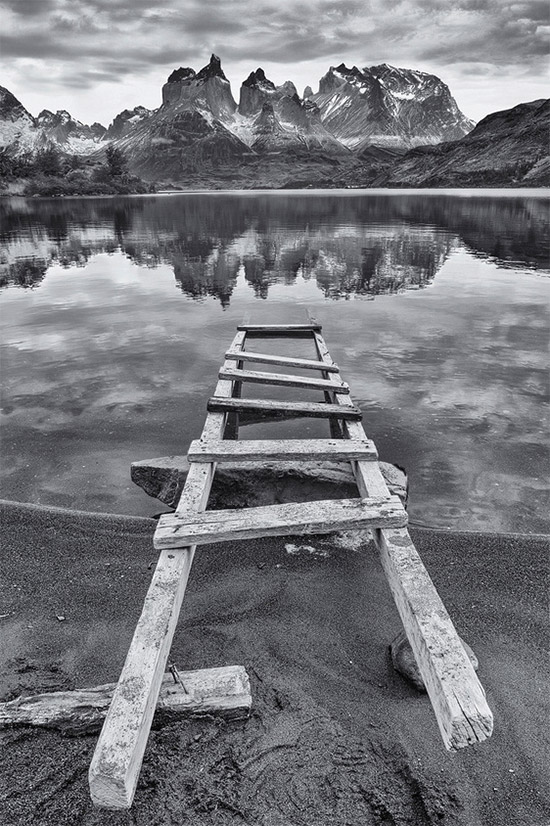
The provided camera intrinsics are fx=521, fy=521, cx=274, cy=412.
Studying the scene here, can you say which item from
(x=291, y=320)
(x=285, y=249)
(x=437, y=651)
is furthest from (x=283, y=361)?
(x=285, y=249)

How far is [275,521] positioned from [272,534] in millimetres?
122

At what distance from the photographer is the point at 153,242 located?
3984cm

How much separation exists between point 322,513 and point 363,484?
1145 millimetres

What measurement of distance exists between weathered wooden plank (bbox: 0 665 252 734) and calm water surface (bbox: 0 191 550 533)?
3.62 meters

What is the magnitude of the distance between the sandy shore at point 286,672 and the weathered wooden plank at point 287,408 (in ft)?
7.02

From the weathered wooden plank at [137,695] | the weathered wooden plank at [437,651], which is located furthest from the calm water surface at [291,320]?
the weathered wooden plank at [137,695]

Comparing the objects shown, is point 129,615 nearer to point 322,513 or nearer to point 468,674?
point 322,513

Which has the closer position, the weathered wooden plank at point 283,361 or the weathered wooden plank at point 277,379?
the weathered wooden plank at point 277,379

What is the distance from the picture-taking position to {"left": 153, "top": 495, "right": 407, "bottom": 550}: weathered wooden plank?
455cm

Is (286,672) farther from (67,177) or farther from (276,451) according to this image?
(67,177)

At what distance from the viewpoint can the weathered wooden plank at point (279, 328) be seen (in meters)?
13.2

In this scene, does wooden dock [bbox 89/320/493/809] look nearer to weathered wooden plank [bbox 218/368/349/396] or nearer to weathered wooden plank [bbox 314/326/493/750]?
weathered wooden plank [bbox 314/326/493/750]

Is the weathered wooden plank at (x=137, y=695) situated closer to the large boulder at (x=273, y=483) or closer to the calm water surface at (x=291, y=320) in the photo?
the large boulder at (x=273, y=483)

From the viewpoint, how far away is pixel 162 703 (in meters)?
3.47
